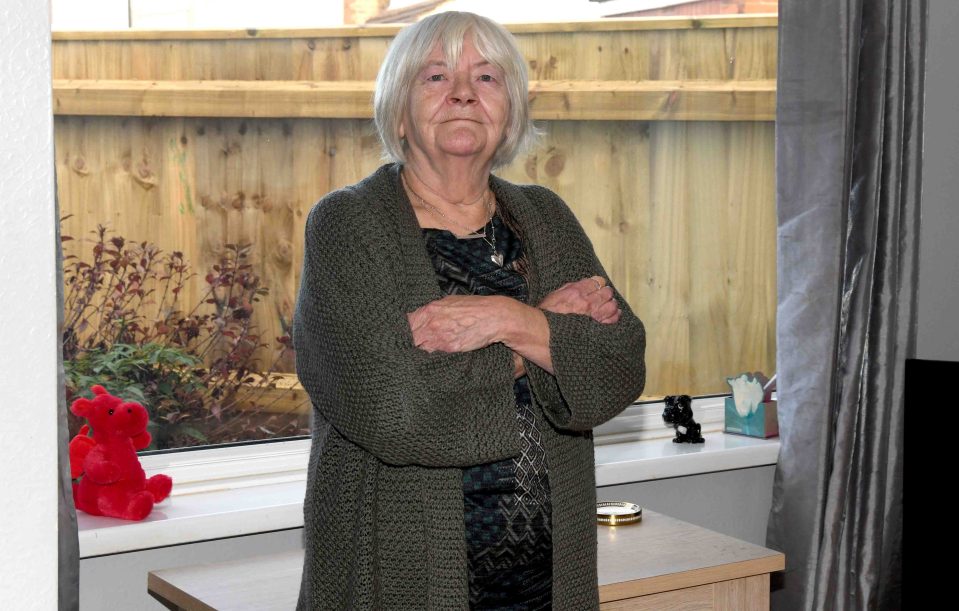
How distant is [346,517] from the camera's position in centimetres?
140

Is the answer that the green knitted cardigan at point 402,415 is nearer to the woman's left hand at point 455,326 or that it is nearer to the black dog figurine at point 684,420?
the woman's left hand at point 455,326

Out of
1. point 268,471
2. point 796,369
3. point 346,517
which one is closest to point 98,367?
point 268,471

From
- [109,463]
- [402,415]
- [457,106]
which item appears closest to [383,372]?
[402,415]

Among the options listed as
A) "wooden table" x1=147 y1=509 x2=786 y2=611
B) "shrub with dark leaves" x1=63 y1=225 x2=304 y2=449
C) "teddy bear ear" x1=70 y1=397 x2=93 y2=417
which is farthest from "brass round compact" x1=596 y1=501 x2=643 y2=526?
"teddy bear ear" x1=70 y1=397 x2=93 y2=417

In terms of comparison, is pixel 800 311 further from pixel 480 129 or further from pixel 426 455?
pixel 426 455

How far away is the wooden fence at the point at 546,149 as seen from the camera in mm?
2080

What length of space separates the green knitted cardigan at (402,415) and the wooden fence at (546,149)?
740 mm

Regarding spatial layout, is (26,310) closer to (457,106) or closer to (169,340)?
(457,106)

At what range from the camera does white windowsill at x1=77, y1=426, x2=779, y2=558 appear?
5.89ft

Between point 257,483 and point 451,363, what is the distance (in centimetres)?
89

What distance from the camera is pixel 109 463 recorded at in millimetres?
1790

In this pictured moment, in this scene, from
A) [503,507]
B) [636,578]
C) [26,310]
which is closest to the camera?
[26,310]

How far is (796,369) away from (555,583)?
114 cm

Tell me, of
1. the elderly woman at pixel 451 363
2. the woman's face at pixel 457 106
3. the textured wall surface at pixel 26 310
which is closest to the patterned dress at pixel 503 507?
the elderly woman at pixel 451 363
